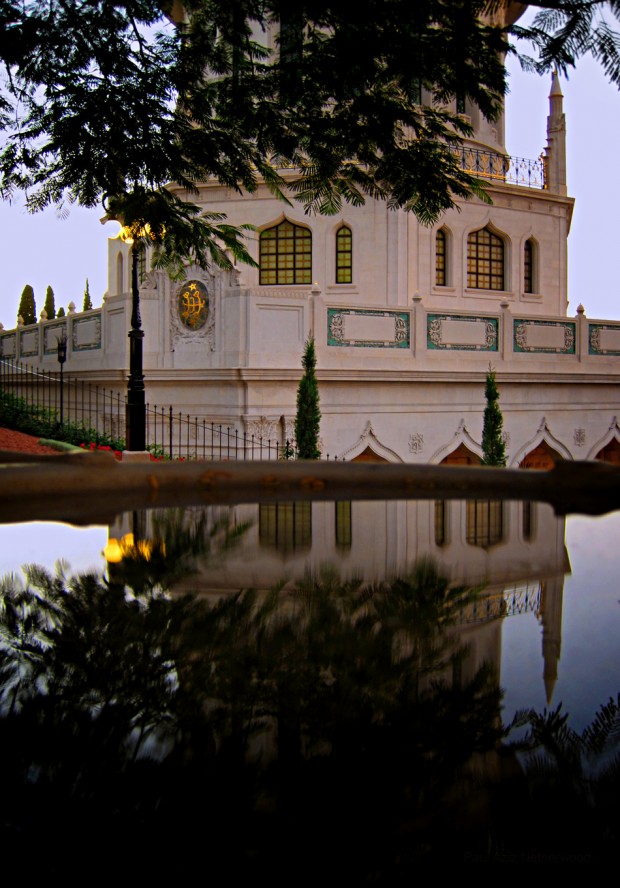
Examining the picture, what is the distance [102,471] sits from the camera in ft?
10.3

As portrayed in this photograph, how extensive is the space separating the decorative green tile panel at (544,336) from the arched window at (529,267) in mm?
5748

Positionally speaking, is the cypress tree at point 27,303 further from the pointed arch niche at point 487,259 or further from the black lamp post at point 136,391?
the black lamp post at point 136,391

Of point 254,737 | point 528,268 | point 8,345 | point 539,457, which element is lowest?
point 539,457

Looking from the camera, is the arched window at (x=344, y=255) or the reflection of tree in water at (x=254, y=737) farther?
the arched window at (x=344, y=255)

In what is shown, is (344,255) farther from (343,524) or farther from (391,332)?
(343,524)

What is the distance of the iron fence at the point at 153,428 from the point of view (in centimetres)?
1552

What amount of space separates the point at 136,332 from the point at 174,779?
11898 millimetres

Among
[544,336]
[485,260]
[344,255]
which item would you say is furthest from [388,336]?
[485,260]

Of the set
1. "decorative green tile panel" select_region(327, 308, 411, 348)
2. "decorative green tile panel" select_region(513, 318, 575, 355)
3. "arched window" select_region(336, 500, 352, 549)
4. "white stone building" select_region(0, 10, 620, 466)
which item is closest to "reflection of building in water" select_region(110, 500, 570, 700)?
"arched window" select_region(336, 500, 352, 549)

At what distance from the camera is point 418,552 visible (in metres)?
2.37

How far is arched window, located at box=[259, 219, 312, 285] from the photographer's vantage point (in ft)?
73.5

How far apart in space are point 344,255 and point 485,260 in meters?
5.04

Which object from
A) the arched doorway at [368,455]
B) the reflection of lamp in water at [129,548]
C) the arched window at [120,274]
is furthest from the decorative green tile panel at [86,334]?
the reflection of lamp in water at [129,548]

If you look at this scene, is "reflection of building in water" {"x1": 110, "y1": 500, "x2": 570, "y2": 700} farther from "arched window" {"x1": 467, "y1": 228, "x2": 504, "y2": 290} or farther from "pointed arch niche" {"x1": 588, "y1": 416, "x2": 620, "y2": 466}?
"arched window" {"x1": 467, "y1": 228, "x2": 504, "y2": 290}
